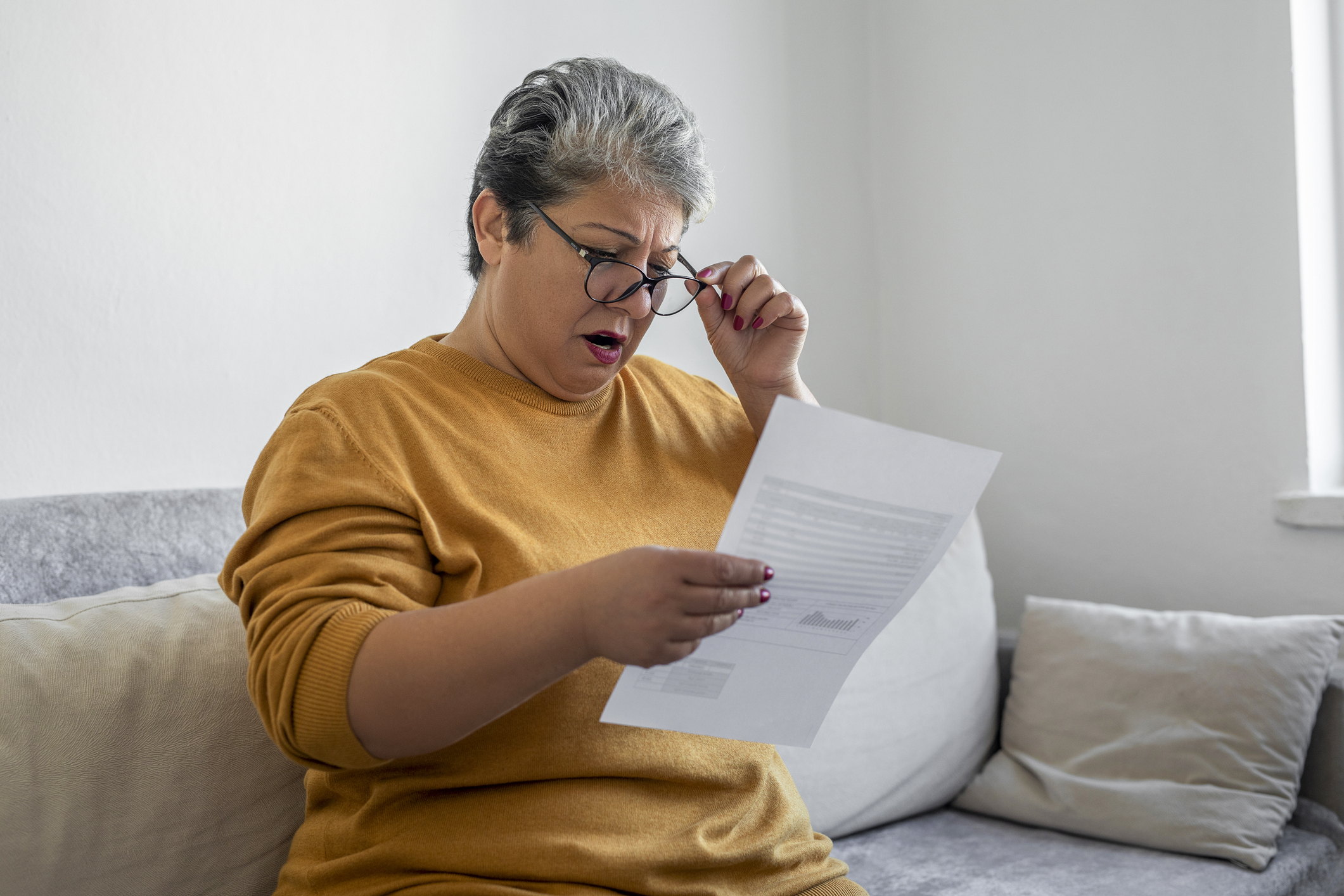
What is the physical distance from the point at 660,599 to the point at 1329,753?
138 cm

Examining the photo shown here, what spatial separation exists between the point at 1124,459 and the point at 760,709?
59.3 inches

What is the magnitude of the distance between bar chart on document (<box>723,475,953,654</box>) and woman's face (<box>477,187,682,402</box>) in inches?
14.3

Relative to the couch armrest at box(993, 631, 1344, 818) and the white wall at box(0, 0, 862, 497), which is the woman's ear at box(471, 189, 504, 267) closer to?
the white wall at box(0, 0, 862, 497)

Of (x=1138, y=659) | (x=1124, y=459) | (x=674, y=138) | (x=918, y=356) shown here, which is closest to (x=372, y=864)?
(x=674, y=138)

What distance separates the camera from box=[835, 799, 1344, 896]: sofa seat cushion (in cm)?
139

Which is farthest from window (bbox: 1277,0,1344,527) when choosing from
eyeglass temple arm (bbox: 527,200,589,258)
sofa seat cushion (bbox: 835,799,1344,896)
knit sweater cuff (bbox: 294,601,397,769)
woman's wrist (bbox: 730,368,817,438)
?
knit sweater cuff (bbox: 294,601,397,769)

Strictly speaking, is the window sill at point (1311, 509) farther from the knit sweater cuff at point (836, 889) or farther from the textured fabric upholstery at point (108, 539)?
the textured fabric upholstery at point (108, 539)

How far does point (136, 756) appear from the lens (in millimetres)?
955

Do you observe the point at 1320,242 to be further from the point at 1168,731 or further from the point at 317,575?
the point at 317,575

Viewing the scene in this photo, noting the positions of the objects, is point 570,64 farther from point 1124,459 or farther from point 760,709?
point 1124,459

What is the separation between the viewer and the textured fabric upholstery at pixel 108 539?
1053 millimetres

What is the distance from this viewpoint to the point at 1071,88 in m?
2.13

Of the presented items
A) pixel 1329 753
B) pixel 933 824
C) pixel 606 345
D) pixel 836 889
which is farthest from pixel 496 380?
pixel 1329 753

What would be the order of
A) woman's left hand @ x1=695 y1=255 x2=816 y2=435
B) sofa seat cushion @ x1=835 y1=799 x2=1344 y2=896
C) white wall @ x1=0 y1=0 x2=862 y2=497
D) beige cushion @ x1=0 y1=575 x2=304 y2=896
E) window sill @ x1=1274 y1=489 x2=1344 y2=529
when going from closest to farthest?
beige cushion @ x1=0 y1=575 x2=304 y2=896 → woman's left hand @ x1=695 y1=255 x2=816 y2=435 → white wall @ x1=0 y1=0 x2=862 y2=497 → sofa seat cushion @ x1=835 y1=799 x2=1344 y2=896 → window sill @ x1=1274 y1=489 x2=1344 y2=529
